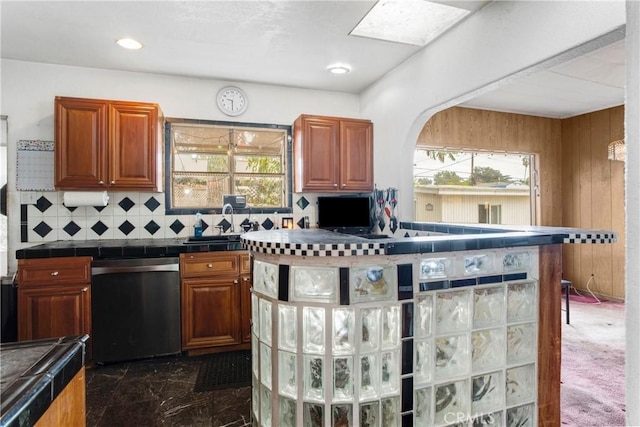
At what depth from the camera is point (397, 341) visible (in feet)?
5.62

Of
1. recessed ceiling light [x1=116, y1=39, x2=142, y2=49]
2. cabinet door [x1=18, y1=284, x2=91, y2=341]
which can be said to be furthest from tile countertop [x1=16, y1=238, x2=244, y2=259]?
recessed ceiling light [x1=116, y1=39, x2=142, y2=49]

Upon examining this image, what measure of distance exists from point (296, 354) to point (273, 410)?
Result: 13.3 inches

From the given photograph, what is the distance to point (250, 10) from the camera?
95.3 inches

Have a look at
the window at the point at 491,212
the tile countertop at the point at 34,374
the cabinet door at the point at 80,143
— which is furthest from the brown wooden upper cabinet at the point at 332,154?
the tile countertop at the point at 34,374

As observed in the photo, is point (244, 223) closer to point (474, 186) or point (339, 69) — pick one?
point (339, 69)

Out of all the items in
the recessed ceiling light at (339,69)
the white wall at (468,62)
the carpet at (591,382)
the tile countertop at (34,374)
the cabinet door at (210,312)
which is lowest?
the carpet at (591,382)

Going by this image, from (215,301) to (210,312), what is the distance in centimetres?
10

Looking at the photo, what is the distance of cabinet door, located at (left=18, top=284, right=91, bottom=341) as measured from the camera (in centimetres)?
271

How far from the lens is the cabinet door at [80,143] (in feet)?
9.87

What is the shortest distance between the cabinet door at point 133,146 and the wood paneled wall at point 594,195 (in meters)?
5.83

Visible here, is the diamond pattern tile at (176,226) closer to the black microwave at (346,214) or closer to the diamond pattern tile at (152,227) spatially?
the diamond pattern tile at (152,227)

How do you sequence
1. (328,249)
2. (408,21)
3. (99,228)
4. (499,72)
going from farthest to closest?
(99,228) → (408,21) → (499,72) → (328,249)

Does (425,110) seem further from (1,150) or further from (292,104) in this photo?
(1,150)

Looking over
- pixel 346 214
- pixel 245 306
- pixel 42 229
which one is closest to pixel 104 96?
pixel 42 229
